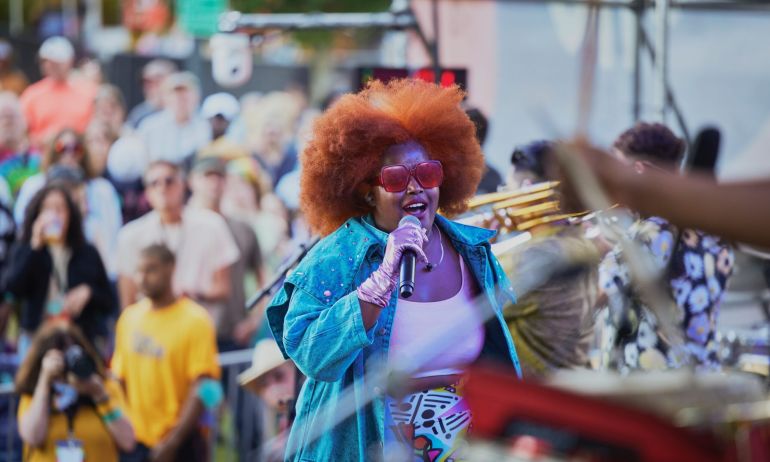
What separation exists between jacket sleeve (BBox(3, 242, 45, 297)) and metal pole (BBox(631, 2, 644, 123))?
468cm

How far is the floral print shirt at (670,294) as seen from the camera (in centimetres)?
603

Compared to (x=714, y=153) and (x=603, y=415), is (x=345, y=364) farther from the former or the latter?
(x=714, y=153)

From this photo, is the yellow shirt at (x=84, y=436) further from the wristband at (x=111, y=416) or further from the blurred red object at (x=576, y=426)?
the blurred red object at (x=576, y=426)

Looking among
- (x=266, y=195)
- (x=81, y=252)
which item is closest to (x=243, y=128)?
(x=266, y=195)

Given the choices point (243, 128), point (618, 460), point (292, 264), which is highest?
point (618, 460)

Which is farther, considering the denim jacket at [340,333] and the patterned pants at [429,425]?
the patterned pants at [429,425]

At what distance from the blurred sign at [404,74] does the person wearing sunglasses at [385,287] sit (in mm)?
3425

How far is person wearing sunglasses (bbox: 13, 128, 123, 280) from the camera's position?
10539 millimetres

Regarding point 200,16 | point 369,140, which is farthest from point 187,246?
point 369,140

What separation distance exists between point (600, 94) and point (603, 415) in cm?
816

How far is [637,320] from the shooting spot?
616 centimetres

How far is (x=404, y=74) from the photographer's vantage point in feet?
27.5

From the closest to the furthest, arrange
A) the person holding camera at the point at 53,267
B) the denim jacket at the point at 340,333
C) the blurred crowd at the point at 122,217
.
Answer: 1. the denim jacket at the point at 340,333
2. the blurred crowd at the point at 122,217
3. the person holding camera at the point at 53,267

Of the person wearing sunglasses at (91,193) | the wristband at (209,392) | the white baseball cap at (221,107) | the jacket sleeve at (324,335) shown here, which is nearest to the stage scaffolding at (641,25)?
the white baseball cap at (221,107)
